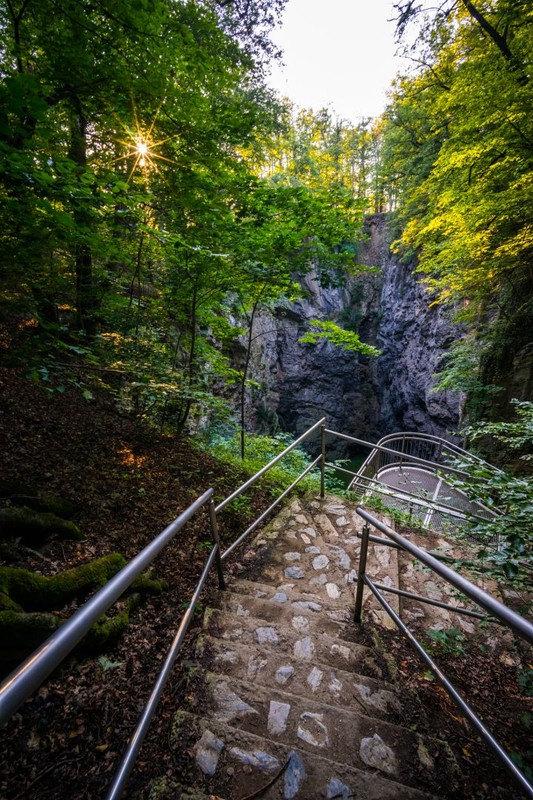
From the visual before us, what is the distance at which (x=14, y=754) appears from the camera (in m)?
1.55

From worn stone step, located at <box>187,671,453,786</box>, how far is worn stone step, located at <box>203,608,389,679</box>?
15.7 inches

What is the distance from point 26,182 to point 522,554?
458 centimetres

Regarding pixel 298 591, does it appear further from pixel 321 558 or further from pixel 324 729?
pixel 324 729

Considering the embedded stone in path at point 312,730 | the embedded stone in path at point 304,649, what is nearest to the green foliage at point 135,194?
the embedded stone in path at point 304,649

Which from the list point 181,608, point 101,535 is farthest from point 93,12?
point 181,608

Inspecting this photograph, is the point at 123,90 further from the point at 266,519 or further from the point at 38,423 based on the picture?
the point at 266,519

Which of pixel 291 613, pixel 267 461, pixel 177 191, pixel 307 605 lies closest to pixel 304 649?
pixel 291 613

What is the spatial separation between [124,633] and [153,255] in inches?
241

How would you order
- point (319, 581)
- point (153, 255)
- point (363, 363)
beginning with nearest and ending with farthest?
point (319, 581) < point (153, 255) < point (363, 363)

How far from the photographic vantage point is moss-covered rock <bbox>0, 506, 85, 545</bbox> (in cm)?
277

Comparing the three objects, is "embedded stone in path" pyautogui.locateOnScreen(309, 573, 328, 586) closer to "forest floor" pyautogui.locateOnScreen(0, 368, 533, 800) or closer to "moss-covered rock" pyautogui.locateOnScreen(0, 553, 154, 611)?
"forest floor" pyautogui.locateOnScreen(0, 368, 533, 800)

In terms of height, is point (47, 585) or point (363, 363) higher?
point (363, 363)

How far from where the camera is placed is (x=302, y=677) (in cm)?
209

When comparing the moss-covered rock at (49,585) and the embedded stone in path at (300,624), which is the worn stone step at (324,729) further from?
the moss-covered rock at (49,585)
